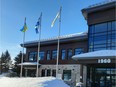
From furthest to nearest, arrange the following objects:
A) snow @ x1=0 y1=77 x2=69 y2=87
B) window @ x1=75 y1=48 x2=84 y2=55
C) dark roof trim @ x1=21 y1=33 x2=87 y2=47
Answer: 1. window @ x1=75 y1=48 x2=84 y2=55
2. dark roof trim @ x1=21 y1=33 x2=87 y2=47
3. snow @ x1=0 y1=77 x2=69 y2=87

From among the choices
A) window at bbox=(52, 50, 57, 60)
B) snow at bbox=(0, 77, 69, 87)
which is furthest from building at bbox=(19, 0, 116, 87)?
snow at bbox=(0, 77, 69, 87)

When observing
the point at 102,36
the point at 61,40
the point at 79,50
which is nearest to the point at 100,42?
the point at 102,36

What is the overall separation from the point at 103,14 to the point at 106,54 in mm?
6930

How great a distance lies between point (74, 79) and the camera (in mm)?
35094

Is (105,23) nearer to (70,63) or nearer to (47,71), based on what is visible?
(70,63)

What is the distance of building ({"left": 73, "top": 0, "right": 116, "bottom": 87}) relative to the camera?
90.8 ft

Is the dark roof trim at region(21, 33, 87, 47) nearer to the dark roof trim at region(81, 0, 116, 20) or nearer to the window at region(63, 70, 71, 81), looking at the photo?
the dark roof trim at region(81, 0, 116, 20)

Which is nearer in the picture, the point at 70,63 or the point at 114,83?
the point at 114,83

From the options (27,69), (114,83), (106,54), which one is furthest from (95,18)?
(27,69)

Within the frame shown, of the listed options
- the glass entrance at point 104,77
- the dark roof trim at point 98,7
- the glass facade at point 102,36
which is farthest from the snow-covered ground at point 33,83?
the dark roof trim at point 98,7

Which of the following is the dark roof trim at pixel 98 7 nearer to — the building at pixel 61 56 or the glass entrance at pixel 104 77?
the building at pixel 61 56

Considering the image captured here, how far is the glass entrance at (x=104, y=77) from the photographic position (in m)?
27.7

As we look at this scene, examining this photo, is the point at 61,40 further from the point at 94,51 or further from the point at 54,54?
the point at 94,51

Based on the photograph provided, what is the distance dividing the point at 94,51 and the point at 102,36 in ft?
7.52
